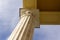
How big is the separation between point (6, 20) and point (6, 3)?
29cm

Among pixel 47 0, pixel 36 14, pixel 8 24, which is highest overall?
pixel 47 0

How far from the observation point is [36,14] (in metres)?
2.80

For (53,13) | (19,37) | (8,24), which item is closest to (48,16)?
(53,13)

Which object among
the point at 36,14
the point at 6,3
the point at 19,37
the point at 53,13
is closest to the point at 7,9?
the point at 6,3

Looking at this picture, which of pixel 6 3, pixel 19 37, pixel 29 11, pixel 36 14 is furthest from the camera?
pixel 6 3

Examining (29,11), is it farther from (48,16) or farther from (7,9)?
(7,9)

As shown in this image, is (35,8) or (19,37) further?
(35,8)

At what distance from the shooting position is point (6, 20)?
119 inches

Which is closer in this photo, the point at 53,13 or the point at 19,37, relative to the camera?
the point at 19,37

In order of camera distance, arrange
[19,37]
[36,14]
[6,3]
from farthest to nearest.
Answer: [6,3]
[36,14]
[19,37]

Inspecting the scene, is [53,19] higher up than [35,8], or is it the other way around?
[35,8]

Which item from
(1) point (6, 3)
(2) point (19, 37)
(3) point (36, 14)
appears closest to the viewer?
(2) point (19, 37)

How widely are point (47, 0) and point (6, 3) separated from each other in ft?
2.33

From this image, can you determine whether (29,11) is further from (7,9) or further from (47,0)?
(7,9)
